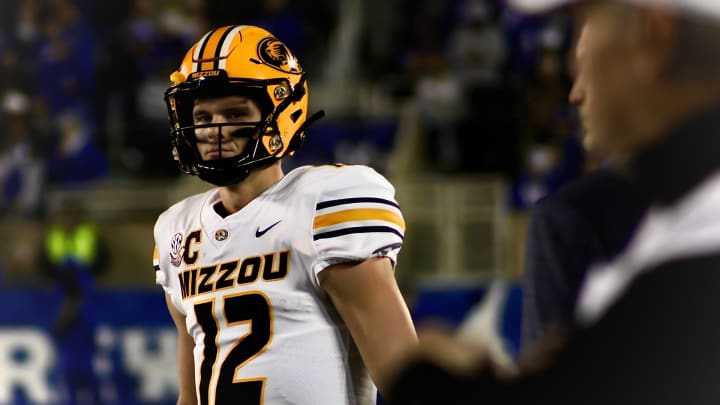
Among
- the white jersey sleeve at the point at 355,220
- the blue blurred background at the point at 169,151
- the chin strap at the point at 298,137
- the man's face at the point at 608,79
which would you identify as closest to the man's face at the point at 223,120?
the chin strap at the point at 298,137

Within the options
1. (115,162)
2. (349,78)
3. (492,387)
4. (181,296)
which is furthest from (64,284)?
(492,387)

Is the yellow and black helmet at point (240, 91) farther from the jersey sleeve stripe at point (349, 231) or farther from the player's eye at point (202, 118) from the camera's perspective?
the jersey sleeve stripe at point (349, 231)

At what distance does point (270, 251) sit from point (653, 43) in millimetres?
1269

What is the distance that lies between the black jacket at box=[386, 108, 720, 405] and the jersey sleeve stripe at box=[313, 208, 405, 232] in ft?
3.77

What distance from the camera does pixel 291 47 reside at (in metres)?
8.62

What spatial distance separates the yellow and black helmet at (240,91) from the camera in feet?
6.90

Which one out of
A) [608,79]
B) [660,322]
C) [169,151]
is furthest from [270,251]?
[169,151]

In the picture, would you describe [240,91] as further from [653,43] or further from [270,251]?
[653,43]

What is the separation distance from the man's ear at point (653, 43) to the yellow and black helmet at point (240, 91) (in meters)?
1.34

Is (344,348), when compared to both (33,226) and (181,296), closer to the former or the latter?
(181,296)

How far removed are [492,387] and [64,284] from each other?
5.91m

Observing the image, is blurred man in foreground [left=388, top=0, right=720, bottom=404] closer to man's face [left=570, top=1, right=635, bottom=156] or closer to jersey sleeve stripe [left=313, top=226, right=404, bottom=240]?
Answer: man's face [left=570, top=1, right=635, bottom=156]

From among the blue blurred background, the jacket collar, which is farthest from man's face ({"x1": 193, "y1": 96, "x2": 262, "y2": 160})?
the blue blurred background

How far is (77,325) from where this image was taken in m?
6.11
